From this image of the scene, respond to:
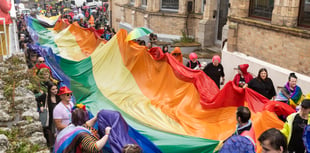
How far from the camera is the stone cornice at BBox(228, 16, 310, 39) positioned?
8989 millimetres

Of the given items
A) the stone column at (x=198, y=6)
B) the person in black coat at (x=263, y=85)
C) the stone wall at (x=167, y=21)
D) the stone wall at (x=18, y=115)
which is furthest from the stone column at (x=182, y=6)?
the stone wall at (x=18, y=115)

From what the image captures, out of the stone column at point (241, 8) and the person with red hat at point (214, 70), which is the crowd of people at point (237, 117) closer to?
the person with red hat at point (214, 70)

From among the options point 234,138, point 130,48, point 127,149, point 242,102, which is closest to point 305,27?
point 242,102

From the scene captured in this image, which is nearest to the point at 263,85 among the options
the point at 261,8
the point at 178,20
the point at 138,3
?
the point at 261,8

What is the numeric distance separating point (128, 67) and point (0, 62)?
11.3ft

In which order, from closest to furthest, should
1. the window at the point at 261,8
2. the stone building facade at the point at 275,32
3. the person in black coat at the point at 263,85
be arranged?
the person in black coat at the point at 263,85 < the stone building facade at the point at 275,32 < the window at the point at 261,8

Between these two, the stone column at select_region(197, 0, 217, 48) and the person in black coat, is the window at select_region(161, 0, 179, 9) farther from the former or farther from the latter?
the person in black coat

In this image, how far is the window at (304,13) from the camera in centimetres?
925

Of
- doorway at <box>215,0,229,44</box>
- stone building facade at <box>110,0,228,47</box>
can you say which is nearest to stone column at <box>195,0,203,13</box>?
stone building facade at <box>110,0,228,47</box>

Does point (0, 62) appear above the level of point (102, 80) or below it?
above

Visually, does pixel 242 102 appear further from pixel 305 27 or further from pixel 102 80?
pixel 102 80

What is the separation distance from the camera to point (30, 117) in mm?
5164

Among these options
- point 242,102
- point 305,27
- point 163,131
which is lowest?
point 163,131

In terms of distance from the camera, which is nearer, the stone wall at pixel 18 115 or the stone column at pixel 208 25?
the stone wall at pixel 18 115
